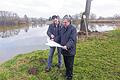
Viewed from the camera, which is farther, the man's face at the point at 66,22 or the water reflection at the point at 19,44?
the water reflection at the point at 19,44

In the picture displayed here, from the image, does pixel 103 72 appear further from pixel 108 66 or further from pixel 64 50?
pixel 64 50

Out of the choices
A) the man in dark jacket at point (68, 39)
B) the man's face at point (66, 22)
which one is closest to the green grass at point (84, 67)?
the man in dark jacket at point (68, 39)

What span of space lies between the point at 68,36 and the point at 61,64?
179 cm

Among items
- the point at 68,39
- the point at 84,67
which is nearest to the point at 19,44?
the point at 84,67

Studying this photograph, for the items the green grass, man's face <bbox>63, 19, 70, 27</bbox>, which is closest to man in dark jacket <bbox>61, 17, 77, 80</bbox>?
man's face <bbox>63, 19, 70, 27</bbox>

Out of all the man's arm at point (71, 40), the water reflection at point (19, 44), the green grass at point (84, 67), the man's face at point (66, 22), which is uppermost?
the man's face at point (66, 22)

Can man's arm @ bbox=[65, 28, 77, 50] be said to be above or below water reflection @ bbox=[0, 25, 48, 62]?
above

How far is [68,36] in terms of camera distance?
21.7 ft

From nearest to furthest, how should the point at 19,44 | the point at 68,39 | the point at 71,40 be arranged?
the point at 71,40
the point at 68,39
the point at 19,44

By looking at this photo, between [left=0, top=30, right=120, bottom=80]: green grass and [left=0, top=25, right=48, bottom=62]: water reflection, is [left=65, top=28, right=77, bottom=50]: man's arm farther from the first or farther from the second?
[left=0, top=25, right=48, bottom=62]: water reflection

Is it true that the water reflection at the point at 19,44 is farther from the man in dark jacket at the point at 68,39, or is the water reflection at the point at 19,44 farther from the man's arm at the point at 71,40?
the man's arm at the point at 71,40

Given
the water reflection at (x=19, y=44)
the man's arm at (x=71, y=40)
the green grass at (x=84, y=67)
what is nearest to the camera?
the man's arm at (x=71, y=40)

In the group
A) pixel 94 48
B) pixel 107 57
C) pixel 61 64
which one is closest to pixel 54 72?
pixel 61 64

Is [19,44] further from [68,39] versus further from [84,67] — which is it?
[68,39]
